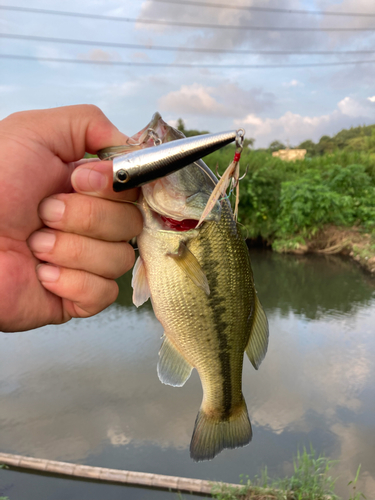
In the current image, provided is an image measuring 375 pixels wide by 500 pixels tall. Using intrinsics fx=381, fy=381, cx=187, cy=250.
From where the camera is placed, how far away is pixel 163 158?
1.08 metres

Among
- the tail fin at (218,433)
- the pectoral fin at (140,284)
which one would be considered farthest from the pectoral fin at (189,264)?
the tail fin at (218,433)

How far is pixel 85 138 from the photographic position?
Answer: 158 centimetres

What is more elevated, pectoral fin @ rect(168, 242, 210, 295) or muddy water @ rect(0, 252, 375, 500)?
pectoral fin @ rect(168, 242, 210, 295)

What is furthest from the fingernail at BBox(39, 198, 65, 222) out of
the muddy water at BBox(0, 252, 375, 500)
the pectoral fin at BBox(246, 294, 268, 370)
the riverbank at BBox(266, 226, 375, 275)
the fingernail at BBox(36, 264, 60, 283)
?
the riverbank at BBox(266, 226, 375, 275)

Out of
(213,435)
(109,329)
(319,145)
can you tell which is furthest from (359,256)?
(319,145)

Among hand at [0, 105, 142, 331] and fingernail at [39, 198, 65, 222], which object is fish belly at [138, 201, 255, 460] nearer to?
hand at [0, 105, 142, 331]

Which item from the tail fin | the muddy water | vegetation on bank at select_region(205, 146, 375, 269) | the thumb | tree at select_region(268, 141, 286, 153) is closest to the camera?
the thumb

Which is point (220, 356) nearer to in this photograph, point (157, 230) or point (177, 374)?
point (177, 374)

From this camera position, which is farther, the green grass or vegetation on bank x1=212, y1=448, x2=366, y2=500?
the green grass

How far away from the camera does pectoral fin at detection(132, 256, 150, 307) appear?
5.14 ft

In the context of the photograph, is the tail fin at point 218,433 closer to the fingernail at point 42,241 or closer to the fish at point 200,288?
the fish at point 200,288

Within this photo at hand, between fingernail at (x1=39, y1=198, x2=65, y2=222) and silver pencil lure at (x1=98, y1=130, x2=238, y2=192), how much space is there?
17.7 inches

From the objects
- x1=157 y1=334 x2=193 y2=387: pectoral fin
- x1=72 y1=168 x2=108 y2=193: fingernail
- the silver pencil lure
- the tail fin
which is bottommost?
the tail fin

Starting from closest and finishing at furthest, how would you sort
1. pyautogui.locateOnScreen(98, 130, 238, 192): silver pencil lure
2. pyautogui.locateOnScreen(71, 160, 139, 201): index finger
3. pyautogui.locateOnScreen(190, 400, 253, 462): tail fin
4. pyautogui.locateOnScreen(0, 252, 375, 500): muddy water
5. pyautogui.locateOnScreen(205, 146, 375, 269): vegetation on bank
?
pyautogui.locateOnScreen(98, 130, 238, 192): silver pencil lure < pyautogui.locateOnScreen(71, 160, 139, 201): index finger < pyautogui.locateOnScreen(190, 400, 253, 462): tail fin < pyautogui.locateOnScreen(0, 252, 375, 500): muddy water < pyautogui.locateOnScreen(205, 146, 375, 269): vegetation on bank
